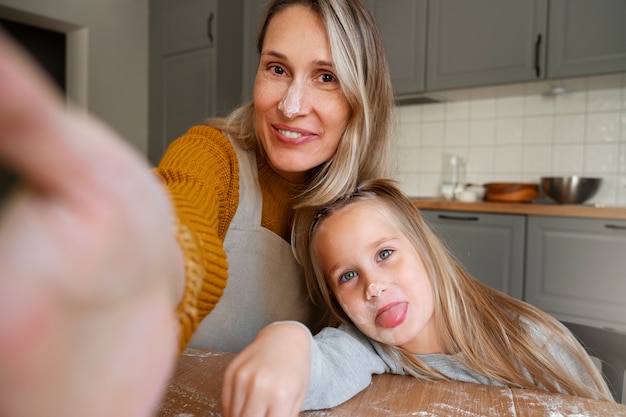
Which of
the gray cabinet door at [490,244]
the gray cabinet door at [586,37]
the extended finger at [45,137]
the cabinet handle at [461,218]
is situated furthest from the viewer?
the cabinet handle at [461,218]

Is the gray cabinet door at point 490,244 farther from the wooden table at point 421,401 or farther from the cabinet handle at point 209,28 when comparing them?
the cabinet handle at point 209,28

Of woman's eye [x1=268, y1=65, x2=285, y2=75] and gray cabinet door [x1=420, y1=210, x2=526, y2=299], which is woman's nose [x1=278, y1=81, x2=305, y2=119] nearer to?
woman's eye [x1=268, y1=65, x2=285, y2=75]

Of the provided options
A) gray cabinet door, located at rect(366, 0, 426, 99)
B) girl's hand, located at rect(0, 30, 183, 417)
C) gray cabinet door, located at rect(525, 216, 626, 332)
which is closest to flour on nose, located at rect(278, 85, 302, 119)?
girl's hand, located at rect(0, 30, 183, 417)

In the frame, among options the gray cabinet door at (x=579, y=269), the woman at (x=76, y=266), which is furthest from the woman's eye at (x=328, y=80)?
the gray cabinet door at (x=579, y=269)

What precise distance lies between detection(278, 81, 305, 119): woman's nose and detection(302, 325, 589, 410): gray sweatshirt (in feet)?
1.34

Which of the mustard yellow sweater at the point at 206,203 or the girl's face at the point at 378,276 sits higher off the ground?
the mustard yellow sweater at the point at 206,203

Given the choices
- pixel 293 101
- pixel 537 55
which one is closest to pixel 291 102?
pixel 293 101

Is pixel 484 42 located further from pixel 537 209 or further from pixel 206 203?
pixel 206 203

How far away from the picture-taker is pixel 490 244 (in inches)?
93.6

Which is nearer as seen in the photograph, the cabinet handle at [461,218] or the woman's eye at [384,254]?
the woman's eye at [384,254]

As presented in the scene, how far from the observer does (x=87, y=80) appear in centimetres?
355

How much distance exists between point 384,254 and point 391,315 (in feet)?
0.39

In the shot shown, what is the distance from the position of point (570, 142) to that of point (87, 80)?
129 inches

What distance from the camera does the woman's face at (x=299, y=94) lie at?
0.92 meters
